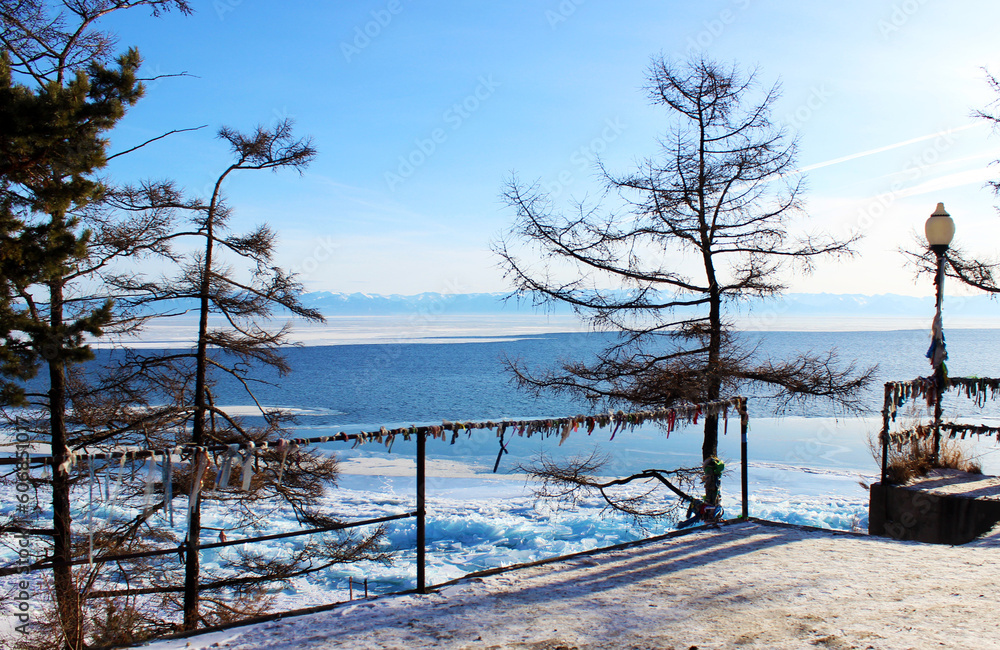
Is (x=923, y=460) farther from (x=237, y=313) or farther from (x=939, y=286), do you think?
(x=237, y=313)

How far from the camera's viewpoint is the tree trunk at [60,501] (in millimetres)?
4070

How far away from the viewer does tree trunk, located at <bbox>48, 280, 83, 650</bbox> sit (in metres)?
4.07

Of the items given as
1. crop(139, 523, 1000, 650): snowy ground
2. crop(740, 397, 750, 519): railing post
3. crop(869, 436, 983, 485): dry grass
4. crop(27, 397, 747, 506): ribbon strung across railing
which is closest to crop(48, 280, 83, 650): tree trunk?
crop(27, 397, 747, 506): ribbon strung across railing

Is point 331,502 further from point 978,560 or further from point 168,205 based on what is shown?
point 978,560

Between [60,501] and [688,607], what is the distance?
10.3 meters

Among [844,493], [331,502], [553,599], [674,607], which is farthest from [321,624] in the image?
[844,493]

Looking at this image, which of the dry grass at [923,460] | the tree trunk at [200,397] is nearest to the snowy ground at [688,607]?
the dry grass at [923,460]

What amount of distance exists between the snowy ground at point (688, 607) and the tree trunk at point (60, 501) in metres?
1.06

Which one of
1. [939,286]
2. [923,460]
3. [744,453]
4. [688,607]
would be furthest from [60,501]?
[939,286]

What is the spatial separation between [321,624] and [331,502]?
892 inches

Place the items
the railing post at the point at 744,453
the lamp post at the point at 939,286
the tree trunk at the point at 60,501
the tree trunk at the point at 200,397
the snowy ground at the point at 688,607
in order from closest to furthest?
1. the snowy ground at the point at 688,607
2. the tree trunk at the point at 60,501
3. the railing post at the point at 744,453
4. the lamp post at the point at 939,286
5. the tree trunk at the point at 200,397

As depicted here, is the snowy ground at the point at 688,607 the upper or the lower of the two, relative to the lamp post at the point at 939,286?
lower

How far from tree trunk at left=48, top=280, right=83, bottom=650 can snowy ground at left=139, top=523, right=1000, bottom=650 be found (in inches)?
41.7

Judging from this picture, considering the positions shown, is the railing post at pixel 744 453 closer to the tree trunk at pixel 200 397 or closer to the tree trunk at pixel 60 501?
the tree trunk at pixel 60 501
